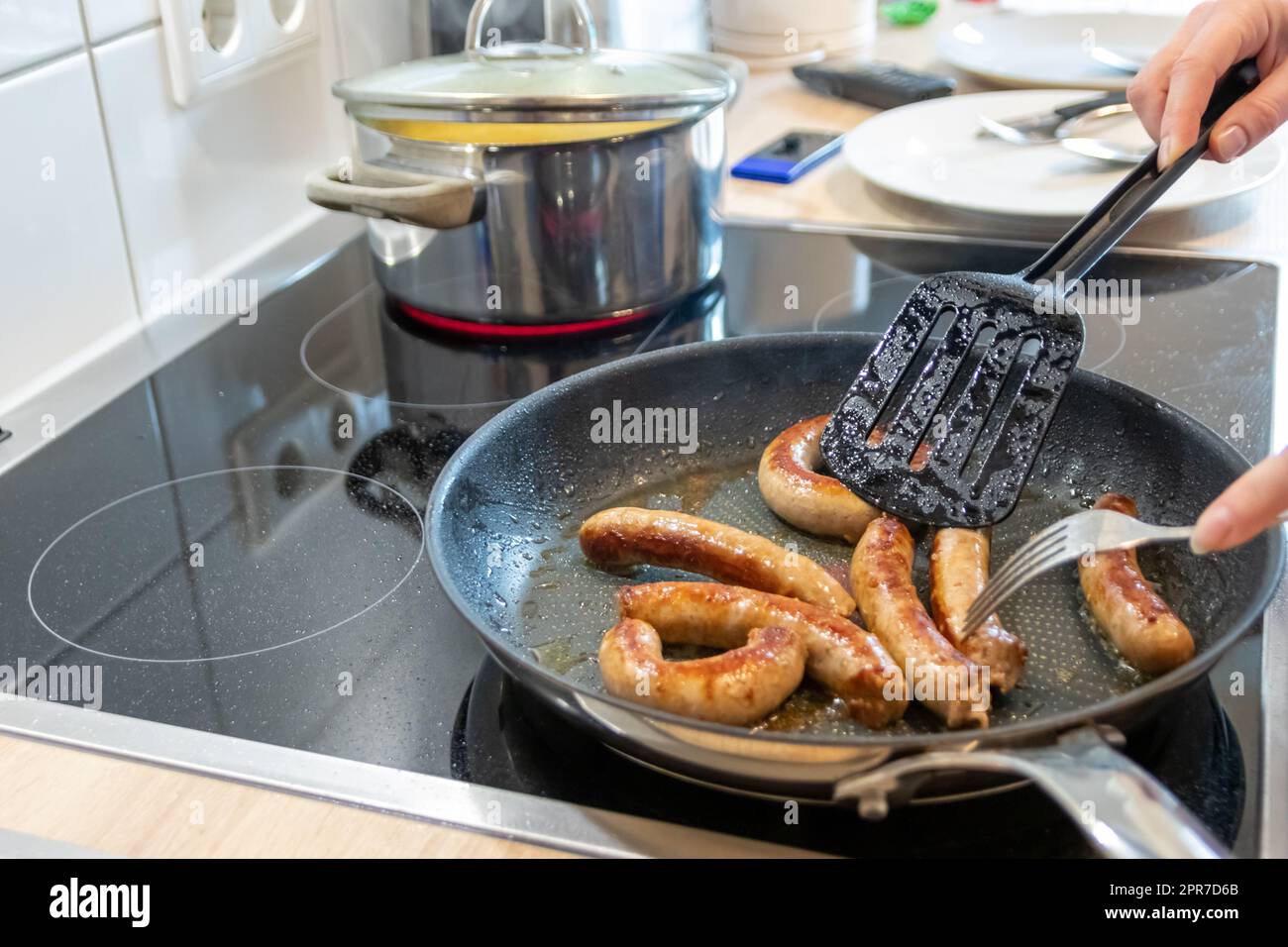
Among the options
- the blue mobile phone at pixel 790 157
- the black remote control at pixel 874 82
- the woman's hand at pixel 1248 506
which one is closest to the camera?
the woman's hand at pixel 1248 506

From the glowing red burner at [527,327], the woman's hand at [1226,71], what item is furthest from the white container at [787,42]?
the woman's hand at [1226,71]

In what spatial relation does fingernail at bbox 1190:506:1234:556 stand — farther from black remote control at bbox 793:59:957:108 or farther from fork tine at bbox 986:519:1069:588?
black remote control at bbox 793:59:957:108

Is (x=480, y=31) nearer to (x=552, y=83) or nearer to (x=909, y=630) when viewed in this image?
(x=552, y=83)

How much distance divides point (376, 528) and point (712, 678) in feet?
1.48

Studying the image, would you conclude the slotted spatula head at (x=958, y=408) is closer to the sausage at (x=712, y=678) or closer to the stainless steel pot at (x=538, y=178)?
the sausage at (x=712, y=678)

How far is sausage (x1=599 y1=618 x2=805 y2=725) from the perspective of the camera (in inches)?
30.6

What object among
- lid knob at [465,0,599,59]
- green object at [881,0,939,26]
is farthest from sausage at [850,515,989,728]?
green object at [881,0,939,26]

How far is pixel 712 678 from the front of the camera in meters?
0.78

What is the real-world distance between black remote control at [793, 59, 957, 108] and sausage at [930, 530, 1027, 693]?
1323 millimetres

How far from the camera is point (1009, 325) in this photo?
1.07 m

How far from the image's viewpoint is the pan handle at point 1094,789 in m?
0.58

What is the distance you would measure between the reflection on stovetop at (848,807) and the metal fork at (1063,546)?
0.11 m

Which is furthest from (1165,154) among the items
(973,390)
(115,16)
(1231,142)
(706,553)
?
(115,16)

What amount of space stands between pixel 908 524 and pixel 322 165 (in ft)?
3.69
